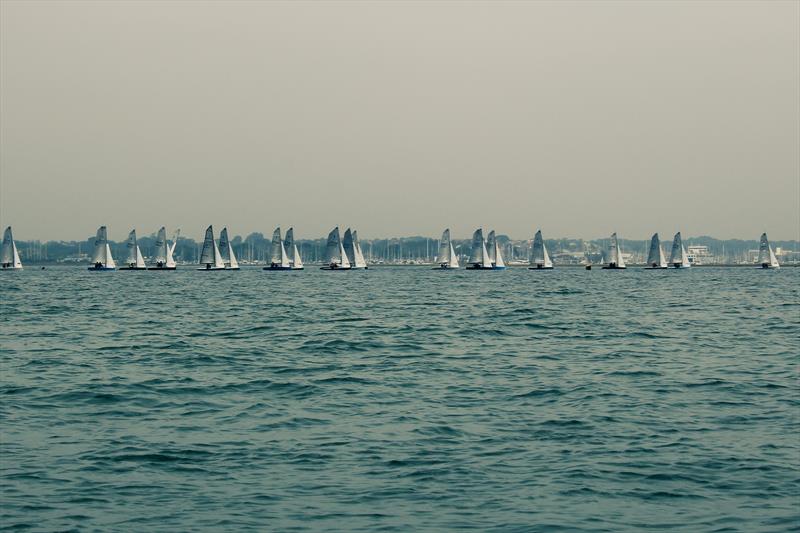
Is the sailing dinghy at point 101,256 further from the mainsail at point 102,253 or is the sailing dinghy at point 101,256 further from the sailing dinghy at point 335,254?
the sailing dinghy at point 335,254

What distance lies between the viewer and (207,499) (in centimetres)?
1346

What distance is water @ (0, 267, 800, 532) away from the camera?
42.4ft

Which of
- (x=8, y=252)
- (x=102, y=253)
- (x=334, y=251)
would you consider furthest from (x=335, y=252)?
(x=8, y=252)

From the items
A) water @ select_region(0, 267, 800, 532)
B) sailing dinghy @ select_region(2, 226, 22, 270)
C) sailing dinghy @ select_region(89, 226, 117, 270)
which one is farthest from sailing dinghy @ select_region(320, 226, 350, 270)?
water @ select_region(0, 267, 800, 532)

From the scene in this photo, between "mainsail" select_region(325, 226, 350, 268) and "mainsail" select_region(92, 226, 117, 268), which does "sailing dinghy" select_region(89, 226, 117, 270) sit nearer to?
→ "mainsail" select_region(92, 226, 117, 268)

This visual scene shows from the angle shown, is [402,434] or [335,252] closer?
[402,434]

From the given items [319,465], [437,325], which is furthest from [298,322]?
[319,465]

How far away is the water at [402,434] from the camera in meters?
12.9

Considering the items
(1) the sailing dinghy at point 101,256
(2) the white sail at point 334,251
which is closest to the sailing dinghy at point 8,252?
(1) the sailing dinghy at point 101,256

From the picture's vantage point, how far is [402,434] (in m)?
17.9

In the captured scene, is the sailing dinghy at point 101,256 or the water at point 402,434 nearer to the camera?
the water at point 402,434

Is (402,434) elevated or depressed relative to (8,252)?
depressed

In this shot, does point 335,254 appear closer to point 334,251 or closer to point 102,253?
point 334,251

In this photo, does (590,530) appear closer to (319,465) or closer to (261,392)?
(319,465)
